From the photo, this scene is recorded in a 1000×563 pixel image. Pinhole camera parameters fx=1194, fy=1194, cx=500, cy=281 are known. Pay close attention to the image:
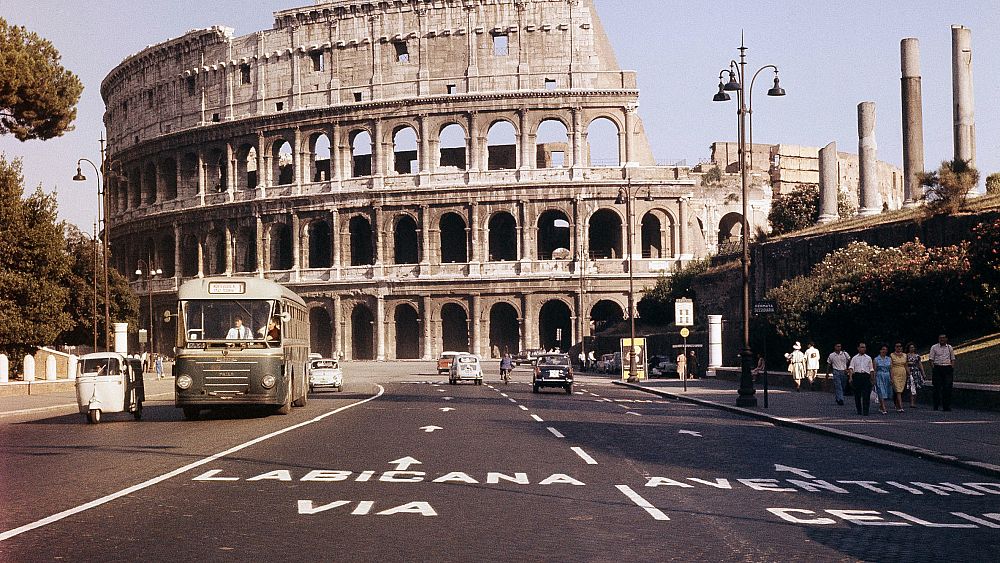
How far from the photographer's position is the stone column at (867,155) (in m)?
56.1

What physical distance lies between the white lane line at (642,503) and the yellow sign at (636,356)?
39.2m

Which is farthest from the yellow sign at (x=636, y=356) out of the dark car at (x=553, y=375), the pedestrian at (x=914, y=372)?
the pedestrian at (x=914, y=372)

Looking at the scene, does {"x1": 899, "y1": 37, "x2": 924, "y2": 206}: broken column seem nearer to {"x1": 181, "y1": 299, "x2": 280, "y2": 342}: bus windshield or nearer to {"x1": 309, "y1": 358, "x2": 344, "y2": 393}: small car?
{"x1": 309, "y1": 358, "x2": 344, "y2": 393}: small car

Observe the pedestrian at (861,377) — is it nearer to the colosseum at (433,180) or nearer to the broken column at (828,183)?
the broken column at (828,183)

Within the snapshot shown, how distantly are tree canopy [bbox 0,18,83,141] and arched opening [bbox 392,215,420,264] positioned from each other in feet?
147

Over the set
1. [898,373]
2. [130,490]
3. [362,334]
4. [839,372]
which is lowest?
[130,490]

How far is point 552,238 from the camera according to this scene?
84.1 metres

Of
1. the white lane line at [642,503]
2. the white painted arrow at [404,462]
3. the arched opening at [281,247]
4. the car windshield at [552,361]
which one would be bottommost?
the white painted arrow at [404,462]

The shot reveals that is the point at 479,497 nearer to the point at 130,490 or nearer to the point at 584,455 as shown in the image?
the point at 130,490

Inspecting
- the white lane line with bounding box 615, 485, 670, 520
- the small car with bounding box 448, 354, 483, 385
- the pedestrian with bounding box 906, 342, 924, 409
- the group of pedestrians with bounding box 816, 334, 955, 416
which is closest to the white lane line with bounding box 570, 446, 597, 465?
the white lane line with bounding box 615, 485, 670, 520

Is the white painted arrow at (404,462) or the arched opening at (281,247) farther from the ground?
the arched opening at (281,247)

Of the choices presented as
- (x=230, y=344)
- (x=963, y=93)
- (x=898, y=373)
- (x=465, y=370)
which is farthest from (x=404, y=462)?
(x=963, y=93)

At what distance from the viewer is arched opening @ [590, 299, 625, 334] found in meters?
79.4

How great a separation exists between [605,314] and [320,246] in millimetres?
21985
